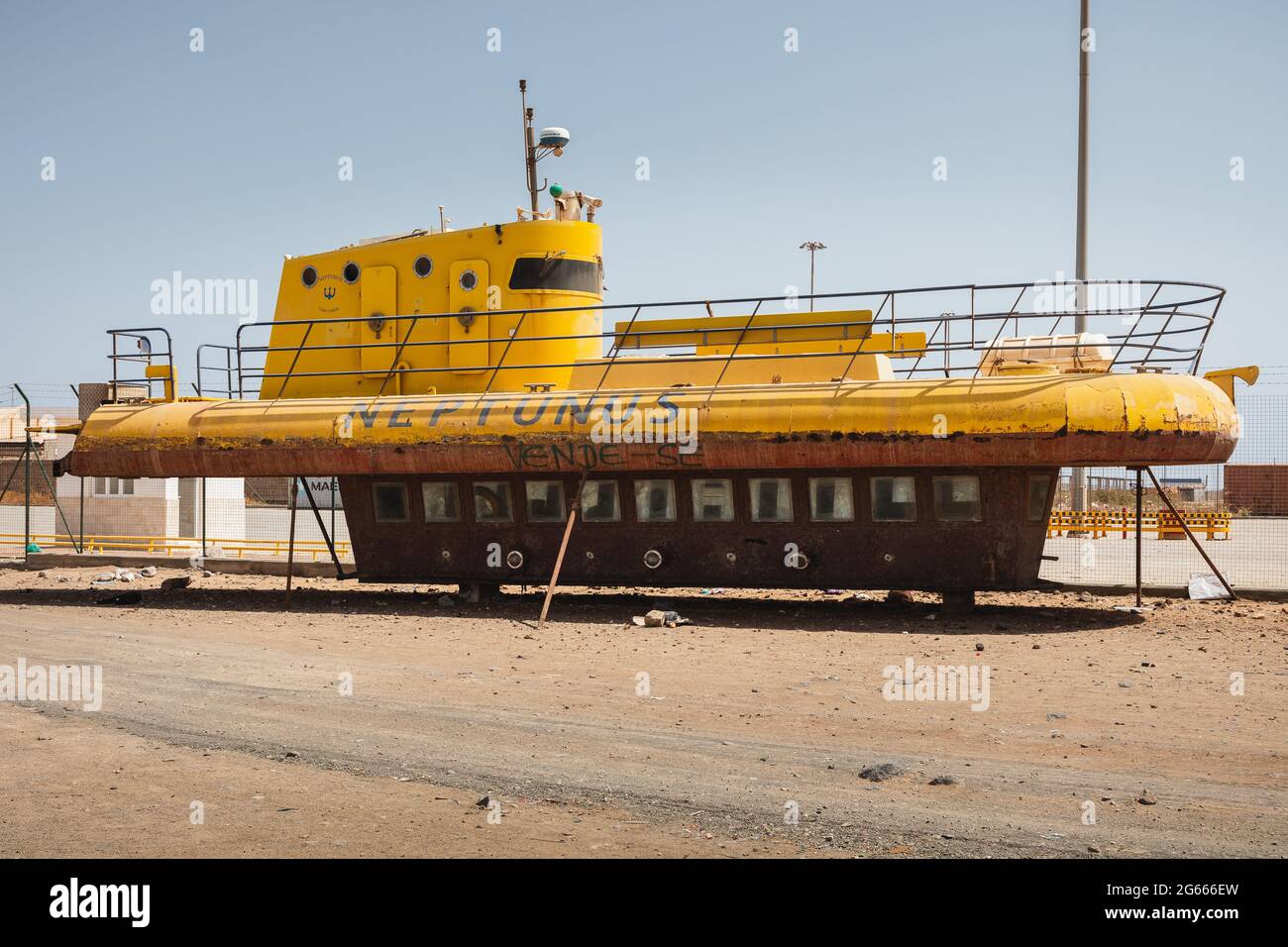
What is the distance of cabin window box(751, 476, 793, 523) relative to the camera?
1525 centimetres

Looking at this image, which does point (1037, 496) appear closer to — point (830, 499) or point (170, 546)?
point (830, 499)

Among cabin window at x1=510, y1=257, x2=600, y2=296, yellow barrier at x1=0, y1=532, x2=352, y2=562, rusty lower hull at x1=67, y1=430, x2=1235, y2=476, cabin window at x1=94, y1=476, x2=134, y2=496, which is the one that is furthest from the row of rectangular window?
cabin window at x1=94, y1=476, x2=134, y2=496

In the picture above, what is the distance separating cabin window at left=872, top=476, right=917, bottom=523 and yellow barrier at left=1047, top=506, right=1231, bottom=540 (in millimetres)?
11170

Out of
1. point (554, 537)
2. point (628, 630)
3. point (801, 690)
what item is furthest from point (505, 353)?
point (801, 690)

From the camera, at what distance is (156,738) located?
28.8 ft

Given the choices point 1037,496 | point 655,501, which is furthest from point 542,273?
point 1037,496

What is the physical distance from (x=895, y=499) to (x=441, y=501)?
649 centimetres

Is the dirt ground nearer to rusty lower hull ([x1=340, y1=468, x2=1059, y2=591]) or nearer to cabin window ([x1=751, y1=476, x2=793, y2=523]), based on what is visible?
rusty lower hull ([x1=340, y1=468, x2=1059, y2=591])

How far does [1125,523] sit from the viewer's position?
27.1 m

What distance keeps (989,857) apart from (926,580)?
29.7ft

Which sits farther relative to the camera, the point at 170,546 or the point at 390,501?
the point at 170,546

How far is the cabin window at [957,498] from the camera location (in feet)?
47.6

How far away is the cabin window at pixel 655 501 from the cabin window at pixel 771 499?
44.7 inches
